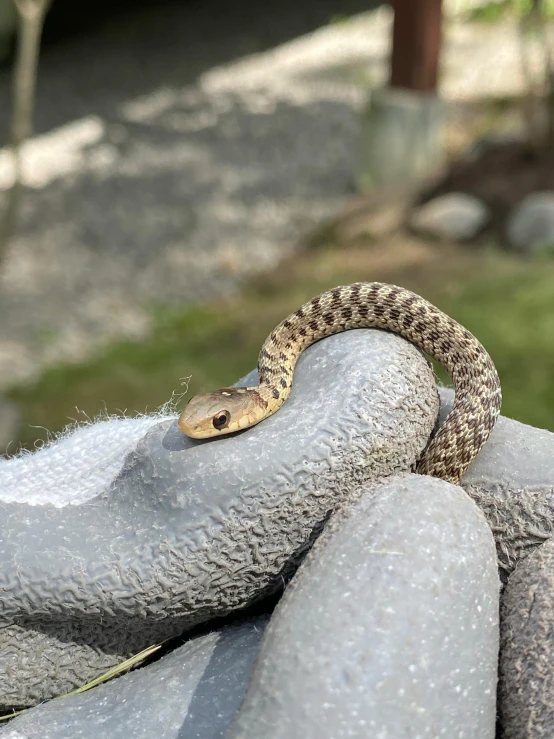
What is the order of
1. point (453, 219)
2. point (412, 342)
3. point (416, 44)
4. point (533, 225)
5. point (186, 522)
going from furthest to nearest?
point (416, 44)
point (453, 219)
point (533, 225)
point (412, 342)
point (186, 522)

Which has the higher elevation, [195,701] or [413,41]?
[413,41]

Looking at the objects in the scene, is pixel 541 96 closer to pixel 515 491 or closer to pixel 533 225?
pixel 533 225

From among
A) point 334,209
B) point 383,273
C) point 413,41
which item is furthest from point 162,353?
point 413,41

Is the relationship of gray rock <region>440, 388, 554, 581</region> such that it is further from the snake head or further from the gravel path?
the gravel path

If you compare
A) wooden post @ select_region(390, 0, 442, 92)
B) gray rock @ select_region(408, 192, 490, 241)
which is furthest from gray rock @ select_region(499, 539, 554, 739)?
wooden post @ select_region(390, 0, 442, 92)

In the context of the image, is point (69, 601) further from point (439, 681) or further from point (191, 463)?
point (439, 681)

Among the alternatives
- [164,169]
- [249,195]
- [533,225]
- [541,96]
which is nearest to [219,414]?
[533,225]
